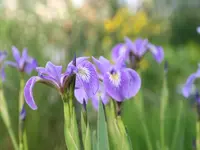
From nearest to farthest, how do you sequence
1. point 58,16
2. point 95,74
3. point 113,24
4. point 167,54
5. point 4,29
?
point 95,74 → point 4,29 → point 113,24 → point 58,16 → point 167,54

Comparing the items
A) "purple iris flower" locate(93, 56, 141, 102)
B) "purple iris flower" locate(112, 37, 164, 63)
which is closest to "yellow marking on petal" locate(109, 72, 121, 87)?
"purple iris flower" locate(93, 56, 141, 102)

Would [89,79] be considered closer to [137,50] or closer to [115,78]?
[115,78]

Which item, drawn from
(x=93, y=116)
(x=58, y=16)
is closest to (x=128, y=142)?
(x=93, y=116)

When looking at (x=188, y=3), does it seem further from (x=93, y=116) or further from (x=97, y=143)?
(x=97, y=143)

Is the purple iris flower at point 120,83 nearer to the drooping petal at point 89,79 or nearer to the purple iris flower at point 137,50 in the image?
the drooping petal at point 89,79

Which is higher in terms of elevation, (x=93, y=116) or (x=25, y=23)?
(x=25, y=23)

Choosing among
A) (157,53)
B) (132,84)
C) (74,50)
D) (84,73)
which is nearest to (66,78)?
(84,73)

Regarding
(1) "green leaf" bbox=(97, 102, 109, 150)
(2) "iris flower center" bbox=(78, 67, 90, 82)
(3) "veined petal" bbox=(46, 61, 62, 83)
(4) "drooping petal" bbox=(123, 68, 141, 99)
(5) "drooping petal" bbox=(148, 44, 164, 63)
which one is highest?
(5) "drooping petal" bbox=(148, 44, 164, 63)

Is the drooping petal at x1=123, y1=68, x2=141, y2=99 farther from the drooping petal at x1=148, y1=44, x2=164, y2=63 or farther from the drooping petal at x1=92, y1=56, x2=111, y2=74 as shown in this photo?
the drooping petal at x1=148, y1=44, x2=164, y2=63
